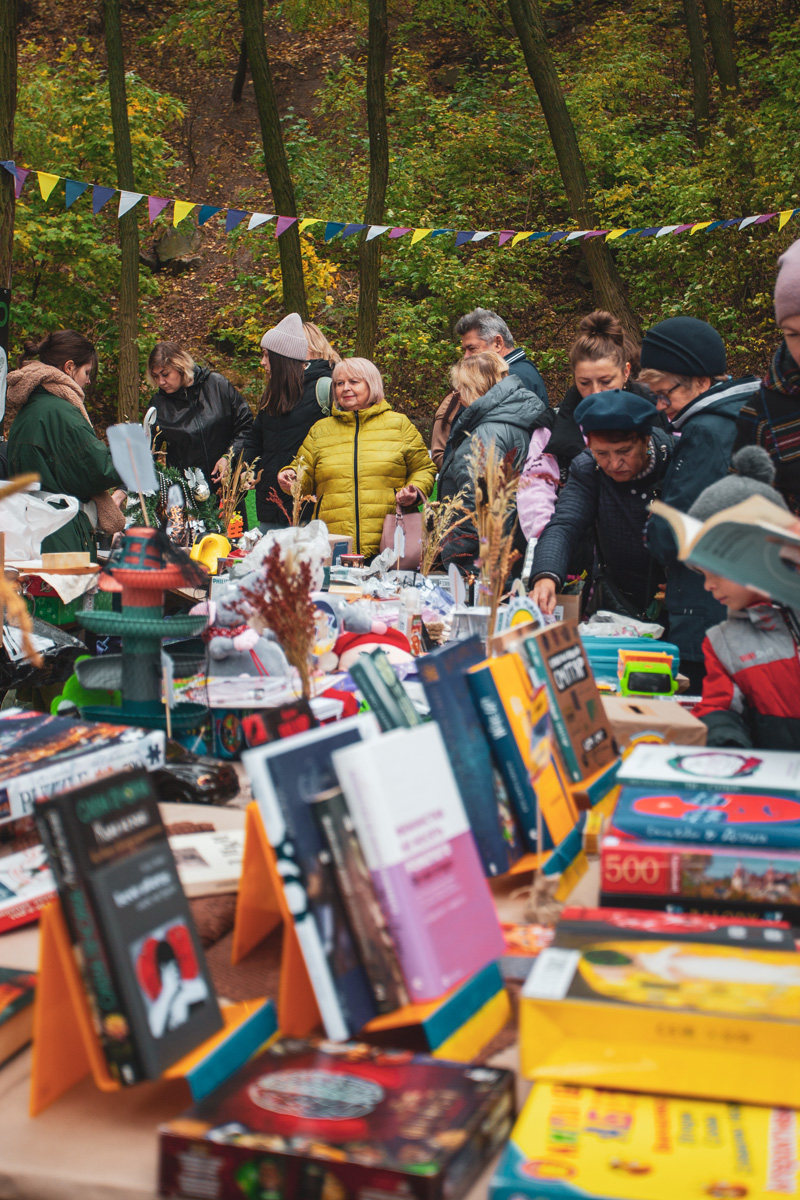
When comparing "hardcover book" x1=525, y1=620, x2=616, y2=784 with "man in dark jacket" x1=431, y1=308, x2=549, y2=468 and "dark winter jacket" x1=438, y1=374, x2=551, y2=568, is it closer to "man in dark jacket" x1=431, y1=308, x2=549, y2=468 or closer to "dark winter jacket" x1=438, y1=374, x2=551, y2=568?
"dark winter jacket" x1=438, y1=374, x2=551, y2=568

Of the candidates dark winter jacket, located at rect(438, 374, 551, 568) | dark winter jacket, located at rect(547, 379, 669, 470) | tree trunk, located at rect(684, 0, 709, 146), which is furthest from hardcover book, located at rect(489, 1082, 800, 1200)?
tree trunk, located at rect(684, 0, 709, 146)

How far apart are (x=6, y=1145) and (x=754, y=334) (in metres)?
9.72

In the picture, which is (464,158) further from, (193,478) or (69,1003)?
(69,1003)

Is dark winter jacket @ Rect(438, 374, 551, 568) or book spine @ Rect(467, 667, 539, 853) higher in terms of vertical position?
dark winter jacket @ Rect(438, 374, 551, 568)

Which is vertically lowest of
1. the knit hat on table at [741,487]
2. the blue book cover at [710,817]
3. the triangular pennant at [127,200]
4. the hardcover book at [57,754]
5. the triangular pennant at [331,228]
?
the blue book cover at [710,817]

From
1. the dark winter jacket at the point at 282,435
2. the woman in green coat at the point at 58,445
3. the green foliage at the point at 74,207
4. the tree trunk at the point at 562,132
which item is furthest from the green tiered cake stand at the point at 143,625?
the green foliage at the point at 74,207

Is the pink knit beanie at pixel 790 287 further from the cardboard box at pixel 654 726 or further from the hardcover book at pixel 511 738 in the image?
the hardcover book at pixel 511 738

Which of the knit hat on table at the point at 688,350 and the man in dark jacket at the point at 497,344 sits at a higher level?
the man in dark jacket at the point at 497,344

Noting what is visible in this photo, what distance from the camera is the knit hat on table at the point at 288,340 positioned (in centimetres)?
483

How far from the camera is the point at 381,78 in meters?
9.34

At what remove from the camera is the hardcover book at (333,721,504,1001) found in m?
0.91

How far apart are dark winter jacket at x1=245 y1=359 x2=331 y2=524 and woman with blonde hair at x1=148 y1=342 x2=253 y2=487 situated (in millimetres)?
171

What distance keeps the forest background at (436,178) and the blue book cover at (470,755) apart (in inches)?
330

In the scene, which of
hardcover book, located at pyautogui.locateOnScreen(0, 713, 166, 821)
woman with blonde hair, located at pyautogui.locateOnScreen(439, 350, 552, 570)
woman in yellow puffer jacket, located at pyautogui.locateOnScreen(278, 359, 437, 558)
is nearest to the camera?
hardcover book, located at pyautogui.locateOnScreen(0, 713, 166, 821)
